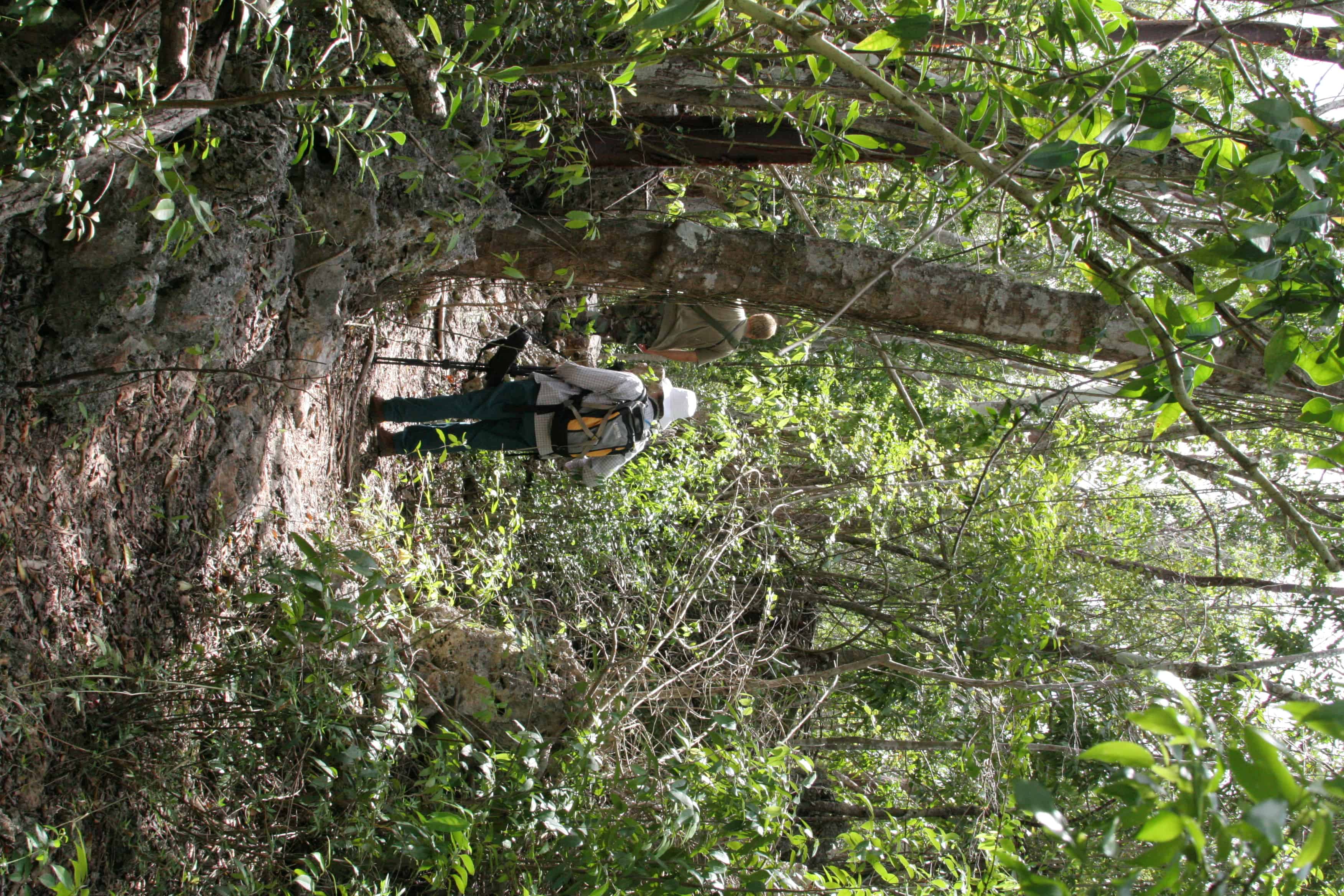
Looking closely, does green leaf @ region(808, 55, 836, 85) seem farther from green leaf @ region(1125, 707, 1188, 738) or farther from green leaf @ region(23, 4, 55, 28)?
green leaf @ region(23, 4, 55, 28)

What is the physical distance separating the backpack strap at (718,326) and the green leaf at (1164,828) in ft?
12.4

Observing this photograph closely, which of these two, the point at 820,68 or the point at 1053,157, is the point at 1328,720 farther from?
the point at 820,68

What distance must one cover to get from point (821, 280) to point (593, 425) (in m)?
1.54

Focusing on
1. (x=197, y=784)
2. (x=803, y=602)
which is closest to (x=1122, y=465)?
(x=803, y=602)

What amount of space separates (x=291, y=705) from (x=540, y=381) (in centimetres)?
234

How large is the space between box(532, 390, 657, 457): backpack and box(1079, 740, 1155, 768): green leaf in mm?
3766

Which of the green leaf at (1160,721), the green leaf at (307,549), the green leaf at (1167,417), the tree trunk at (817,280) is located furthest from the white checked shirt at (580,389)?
the green leaf at (1160,721)

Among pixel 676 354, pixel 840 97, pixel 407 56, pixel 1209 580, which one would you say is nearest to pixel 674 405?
pixel 676 354

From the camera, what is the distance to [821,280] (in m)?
3.86

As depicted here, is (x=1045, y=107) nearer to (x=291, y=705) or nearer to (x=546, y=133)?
(x=546, y=133)

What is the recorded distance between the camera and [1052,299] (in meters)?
3.75

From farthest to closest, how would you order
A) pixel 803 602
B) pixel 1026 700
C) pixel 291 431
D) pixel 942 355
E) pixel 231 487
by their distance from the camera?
pixel 803 602
pixel 942 355
pixel 1026 700
pixel 291 431
pixel 231 487

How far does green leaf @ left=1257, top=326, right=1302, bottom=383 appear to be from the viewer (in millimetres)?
1570

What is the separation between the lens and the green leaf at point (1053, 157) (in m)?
1.68
